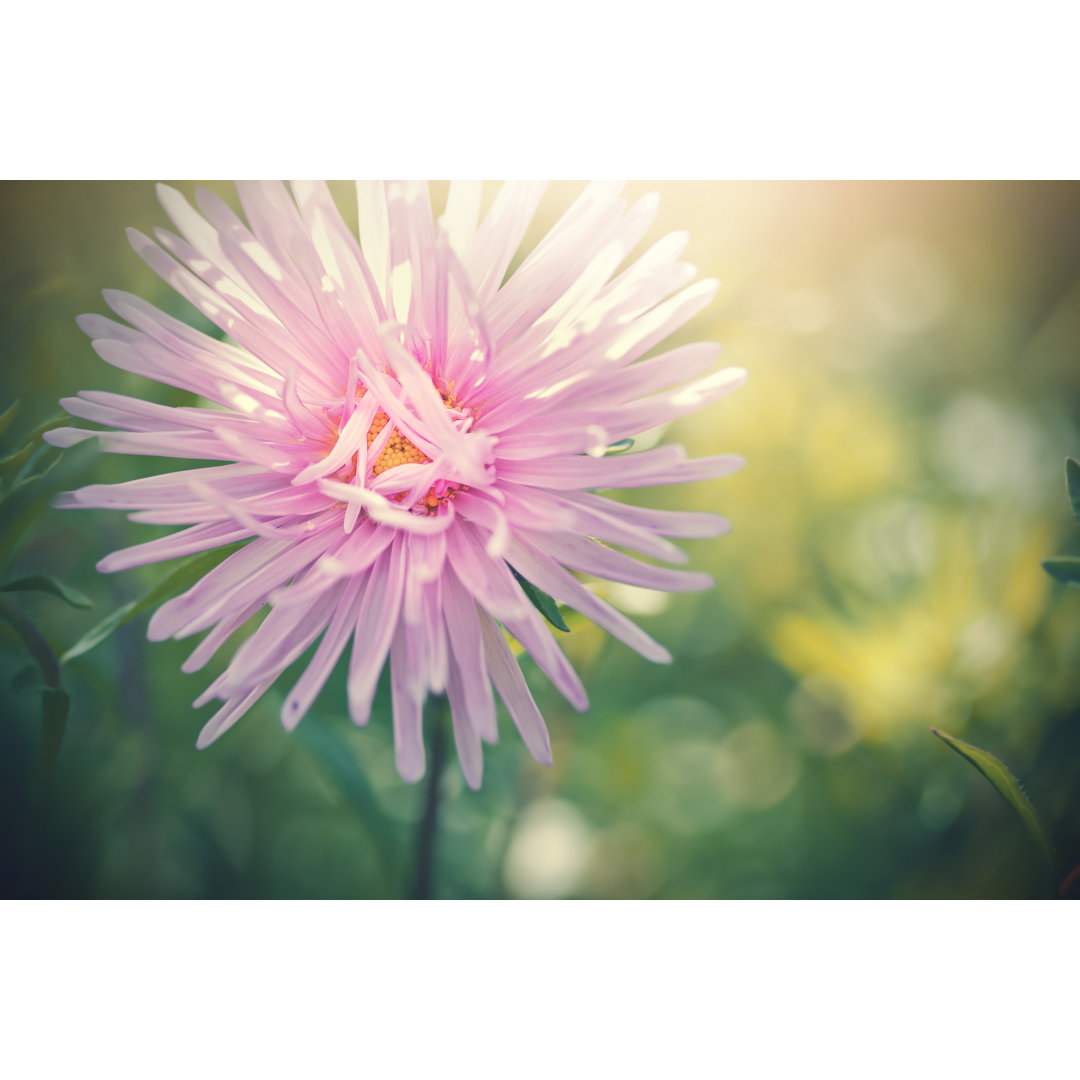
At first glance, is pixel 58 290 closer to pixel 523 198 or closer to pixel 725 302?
pixel 523 198

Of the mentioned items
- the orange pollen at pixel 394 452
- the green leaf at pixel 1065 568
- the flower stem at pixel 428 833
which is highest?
the orange pollen at pixel 394 452

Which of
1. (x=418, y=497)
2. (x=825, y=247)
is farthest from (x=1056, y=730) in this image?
(x=418, y=497)

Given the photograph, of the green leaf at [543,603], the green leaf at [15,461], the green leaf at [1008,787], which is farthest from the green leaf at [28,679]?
the green leaf at [1008,787]

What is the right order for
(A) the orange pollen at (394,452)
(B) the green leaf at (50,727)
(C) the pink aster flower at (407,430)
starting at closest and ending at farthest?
(C) the pink aster flower at (407,430), (A) the orange pollen at (394,452), (B) the green leaf at (50,727)

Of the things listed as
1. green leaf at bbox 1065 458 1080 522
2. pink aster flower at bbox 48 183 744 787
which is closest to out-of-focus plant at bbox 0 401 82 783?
pink aster flower at bbox 48 183 744 787

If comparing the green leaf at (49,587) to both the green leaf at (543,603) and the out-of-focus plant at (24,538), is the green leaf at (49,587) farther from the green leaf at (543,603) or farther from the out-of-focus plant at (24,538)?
the green leaf at (543,603)

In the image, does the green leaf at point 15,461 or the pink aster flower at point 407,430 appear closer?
the pink aster flower at point 407,430

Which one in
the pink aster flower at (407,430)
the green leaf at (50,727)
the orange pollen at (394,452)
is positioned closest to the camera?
the pink aster flower at (407,430)
